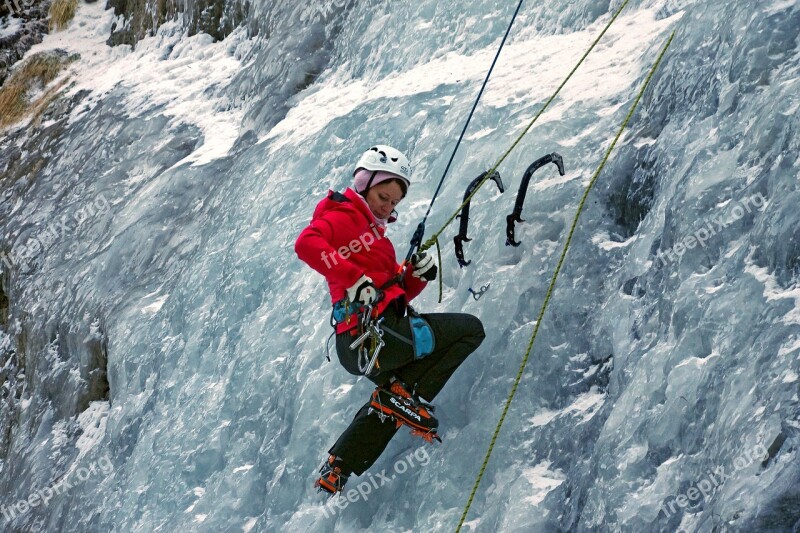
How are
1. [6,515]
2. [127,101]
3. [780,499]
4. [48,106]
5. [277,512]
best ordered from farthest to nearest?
[48,106], [127,101], [6,515], [277,512], [780,499]

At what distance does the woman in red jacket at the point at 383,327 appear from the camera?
14.6ft

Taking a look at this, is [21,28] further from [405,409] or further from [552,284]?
[552,284]

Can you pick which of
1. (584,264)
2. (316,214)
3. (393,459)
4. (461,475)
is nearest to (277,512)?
(393,459)

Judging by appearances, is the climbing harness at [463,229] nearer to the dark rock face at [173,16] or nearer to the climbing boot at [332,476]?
the climbing boot at [332,476]

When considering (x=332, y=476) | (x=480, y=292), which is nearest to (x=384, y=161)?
(x=480, y=292)

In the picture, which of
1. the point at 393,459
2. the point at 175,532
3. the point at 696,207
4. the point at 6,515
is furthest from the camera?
the point at 6,515

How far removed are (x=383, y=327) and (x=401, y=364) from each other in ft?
0.77

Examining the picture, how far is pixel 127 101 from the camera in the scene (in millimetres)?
11586

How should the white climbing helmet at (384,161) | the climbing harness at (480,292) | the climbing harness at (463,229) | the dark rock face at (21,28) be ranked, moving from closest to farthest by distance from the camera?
the white climbing helmet at (384,161) → the climbing harness at (480,292) → the climbing harness at (463,229) → the dark rock face at (21,28)

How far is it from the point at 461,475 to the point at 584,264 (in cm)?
129

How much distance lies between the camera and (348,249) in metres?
4.48

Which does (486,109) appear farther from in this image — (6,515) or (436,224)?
(6,515)

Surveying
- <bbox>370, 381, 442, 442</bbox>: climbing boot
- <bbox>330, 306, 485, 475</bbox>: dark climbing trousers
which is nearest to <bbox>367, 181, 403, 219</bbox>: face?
<bbox>330, 306, 485, 475</bbox>: dark climbing trousers

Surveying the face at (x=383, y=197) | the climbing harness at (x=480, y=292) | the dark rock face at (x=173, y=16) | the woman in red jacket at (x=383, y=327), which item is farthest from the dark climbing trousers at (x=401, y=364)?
the dark rock face at (x=173, y=16)
